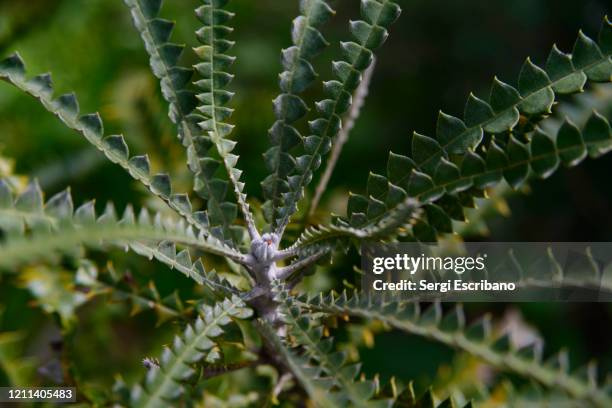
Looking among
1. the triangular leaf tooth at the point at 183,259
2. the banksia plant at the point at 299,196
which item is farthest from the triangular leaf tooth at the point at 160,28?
the triangular leaf tooth at the point at 183,259

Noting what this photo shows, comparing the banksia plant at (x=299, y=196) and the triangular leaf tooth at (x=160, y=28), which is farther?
the triangular leaf tooth at (x=160, y=28)

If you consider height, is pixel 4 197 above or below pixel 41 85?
below

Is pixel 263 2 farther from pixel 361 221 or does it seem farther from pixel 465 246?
pixel 361 221

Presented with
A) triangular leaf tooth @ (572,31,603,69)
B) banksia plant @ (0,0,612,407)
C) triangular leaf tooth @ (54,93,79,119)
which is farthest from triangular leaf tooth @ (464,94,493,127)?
triangular leaf tooth @ (54,93,79,119)

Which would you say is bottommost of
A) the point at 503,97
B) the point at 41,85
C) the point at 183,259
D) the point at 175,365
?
the point at 175,365

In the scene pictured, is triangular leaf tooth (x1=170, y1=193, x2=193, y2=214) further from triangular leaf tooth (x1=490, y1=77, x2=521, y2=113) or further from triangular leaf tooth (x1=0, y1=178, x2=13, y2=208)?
triangular leaf tooth (x1=490, y1=77, x2=521, y2=113)

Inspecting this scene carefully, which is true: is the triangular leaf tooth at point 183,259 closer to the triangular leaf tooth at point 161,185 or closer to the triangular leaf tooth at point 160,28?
the triangular leaf tooth at point 161,185

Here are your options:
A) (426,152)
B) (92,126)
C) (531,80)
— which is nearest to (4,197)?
(92,126)

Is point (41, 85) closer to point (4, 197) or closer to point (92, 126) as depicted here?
point (92, 126)
